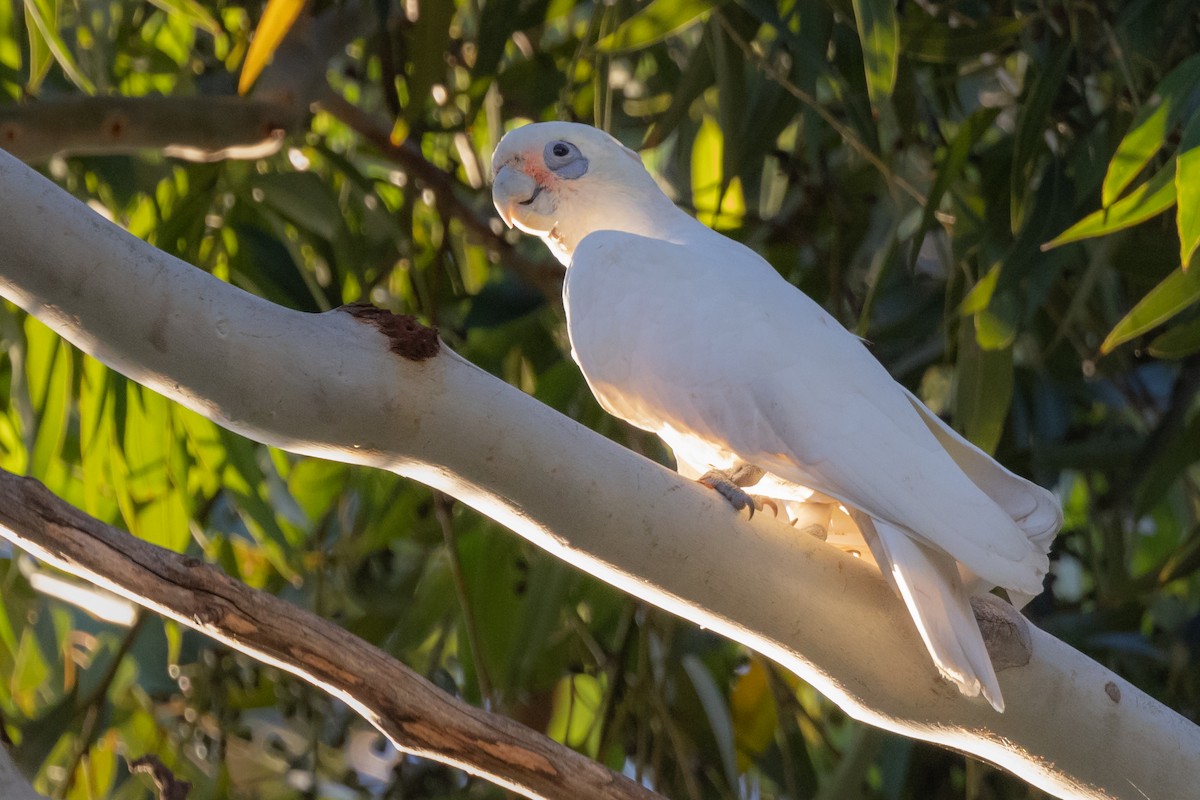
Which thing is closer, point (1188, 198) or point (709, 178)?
point (1188, 198)

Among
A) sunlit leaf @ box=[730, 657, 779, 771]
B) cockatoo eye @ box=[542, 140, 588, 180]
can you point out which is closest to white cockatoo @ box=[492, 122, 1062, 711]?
cockatoo eye @ box=[542, 140, 588, 180]

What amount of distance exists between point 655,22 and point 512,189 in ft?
0.67

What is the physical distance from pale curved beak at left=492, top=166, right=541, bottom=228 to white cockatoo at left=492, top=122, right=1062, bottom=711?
0.49 ft

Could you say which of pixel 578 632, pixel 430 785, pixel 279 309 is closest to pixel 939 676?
pixel 279 309

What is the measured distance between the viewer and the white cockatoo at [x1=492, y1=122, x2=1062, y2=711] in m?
0.90

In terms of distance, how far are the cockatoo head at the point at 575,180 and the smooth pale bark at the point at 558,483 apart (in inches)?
21.0

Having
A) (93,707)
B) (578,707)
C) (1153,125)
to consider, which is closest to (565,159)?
(1153,125)

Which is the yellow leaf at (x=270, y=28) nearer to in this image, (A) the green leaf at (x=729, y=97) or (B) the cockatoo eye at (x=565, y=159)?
(B) the cockatoo eye at (x=565, y=159)

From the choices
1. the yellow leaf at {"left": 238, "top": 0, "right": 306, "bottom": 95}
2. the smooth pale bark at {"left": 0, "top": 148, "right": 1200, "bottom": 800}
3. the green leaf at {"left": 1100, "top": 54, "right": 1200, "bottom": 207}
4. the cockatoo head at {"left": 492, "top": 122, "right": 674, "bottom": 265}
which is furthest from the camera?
the cockatoo head at {"left": 492, "top": 122, "right": 674, "bottom": 265}

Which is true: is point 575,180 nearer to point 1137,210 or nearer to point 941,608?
point 1137,210

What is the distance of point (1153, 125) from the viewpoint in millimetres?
1092

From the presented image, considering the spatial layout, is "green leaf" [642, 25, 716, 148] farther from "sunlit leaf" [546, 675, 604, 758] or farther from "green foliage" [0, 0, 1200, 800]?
"sunlit leaf" [546, 675, 604, 758]

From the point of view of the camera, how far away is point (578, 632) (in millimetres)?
1570

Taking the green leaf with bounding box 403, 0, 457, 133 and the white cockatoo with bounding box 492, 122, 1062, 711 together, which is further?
the green leaf with bounding box 403, 0, 457, 133
